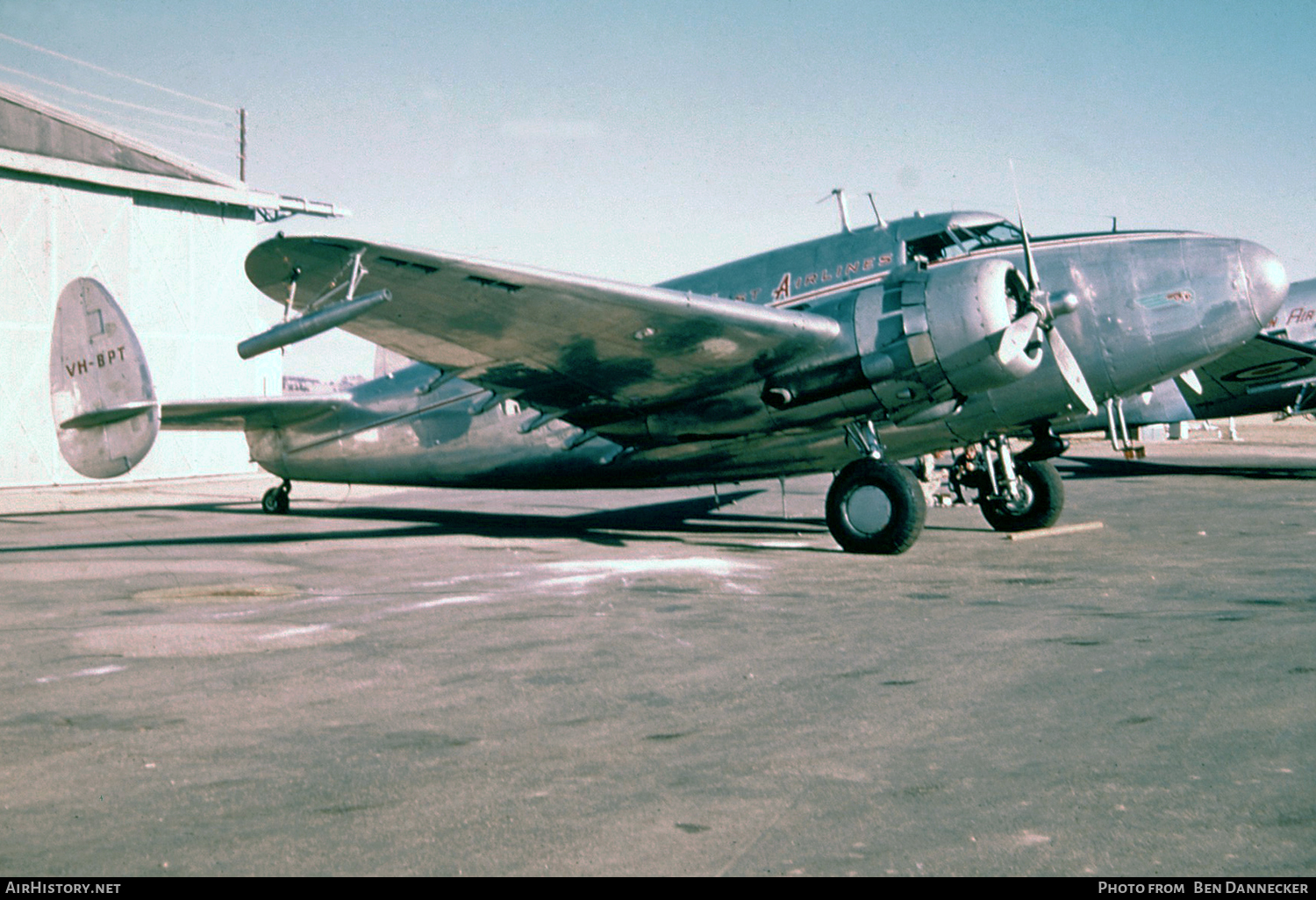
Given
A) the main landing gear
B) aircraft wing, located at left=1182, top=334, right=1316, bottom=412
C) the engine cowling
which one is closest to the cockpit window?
the engine cowling

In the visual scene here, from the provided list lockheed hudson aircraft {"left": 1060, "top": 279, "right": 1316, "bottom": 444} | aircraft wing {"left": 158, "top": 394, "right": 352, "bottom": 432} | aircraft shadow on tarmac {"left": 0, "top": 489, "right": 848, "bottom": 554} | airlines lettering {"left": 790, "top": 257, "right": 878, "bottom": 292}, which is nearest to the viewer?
airlines lettering {"left": 790, "top": 257, "right": 878, "bottom": 292}

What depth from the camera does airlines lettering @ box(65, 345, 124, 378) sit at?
1224 cm

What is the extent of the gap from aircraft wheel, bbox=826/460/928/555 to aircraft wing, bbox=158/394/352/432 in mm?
8668

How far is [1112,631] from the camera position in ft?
21.5

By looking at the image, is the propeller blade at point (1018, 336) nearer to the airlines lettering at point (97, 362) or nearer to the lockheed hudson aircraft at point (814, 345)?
the lockheed hudson aircraft at point (814, 345)

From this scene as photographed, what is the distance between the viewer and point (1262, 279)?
11094 mm

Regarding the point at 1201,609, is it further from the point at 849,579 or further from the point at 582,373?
the point at 582,373

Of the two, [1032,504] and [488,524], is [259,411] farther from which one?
[1032,504]

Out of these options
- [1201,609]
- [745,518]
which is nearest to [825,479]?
[745,518]

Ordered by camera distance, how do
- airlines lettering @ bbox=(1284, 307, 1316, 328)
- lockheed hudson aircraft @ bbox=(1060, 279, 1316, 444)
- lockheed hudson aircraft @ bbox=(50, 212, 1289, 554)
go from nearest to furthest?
lockheed hudson aircraft @ bbox=(50, 212, 1289, 554)
lockheed hudson aircraft @ bbox=(1060, 279, 1316, 444)
airlines lettering @ bbox=(1284, 307, 1316, 328)

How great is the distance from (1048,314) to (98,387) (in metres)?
11.2
